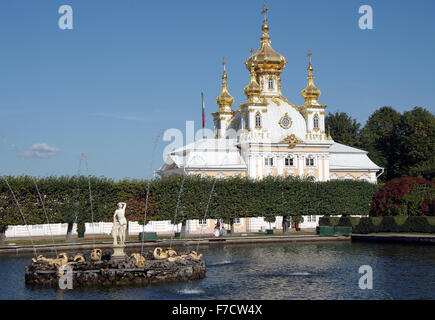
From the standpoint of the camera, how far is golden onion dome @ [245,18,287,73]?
Result: 7688 centimetres

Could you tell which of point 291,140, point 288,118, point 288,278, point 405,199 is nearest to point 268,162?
point 291,140

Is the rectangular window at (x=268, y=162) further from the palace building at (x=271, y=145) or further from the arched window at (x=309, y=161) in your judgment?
the arched window at (x=309, y=161)

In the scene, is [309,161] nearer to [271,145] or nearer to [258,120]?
[271,145]

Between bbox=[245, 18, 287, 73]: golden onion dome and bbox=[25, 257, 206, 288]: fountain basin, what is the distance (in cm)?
5223

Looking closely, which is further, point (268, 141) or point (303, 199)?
point (268, 141)

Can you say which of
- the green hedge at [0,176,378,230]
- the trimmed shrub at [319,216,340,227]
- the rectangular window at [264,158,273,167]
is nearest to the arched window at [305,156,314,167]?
the rectangular window at [264,158,273,167]

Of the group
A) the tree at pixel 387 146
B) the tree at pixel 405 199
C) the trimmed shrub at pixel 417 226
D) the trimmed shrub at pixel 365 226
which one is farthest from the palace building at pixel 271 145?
the trimmed shrub at pixel 417 226

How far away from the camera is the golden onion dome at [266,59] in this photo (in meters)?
76.9

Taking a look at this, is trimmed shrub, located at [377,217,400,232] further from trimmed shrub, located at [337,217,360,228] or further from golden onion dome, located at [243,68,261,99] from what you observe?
golden onion dome, located at [243,68,261,99]

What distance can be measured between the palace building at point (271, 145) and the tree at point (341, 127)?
22.2 m

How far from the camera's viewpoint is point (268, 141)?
227 feet
